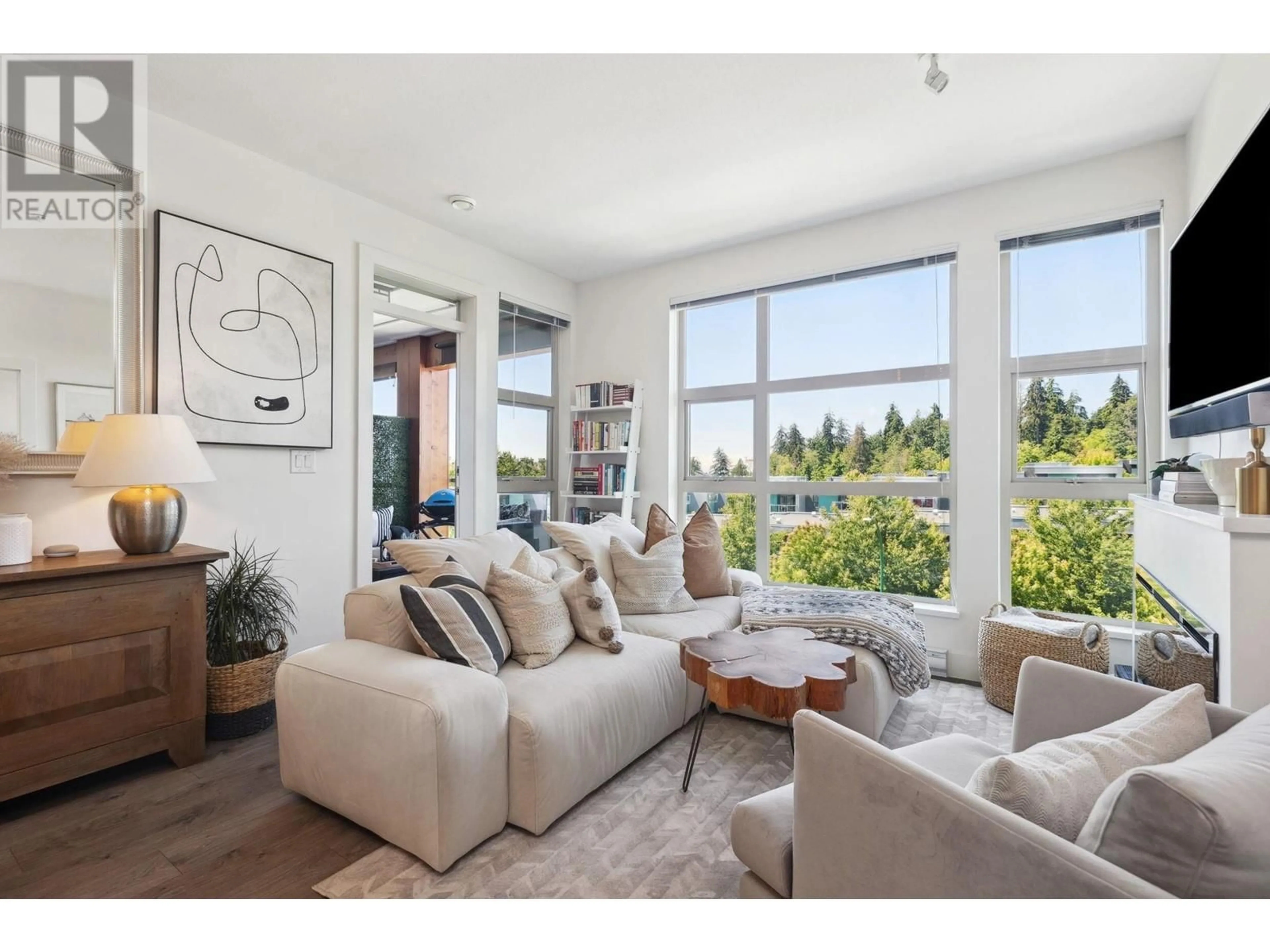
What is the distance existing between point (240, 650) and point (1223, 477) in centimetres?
362

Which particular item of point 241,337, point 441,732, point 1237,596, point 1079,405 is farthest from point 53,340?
point 1079,405

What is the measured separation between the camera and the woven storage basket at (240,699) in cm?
250

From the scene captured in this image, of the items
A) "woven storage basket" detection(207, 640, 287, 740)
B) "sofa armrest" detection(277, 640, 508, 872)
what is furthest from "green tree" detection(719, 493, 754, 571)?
"woven storage basket" detection(207, 640, 287, 740)

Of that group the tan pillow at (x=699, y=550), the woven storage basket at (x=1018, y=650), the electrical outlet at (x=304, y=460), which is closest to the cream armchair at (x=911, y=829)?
the woven storage basket at (x=1018, y=650)

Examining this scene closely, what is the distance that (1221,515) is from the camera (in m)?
1.48

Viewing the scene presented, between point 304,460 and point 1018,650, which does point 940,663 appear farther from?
point 304,460

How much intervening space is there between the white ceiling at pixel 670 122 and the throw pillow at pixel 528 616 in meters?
1.97

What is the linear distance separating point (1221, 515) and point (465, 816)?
6.91 ft

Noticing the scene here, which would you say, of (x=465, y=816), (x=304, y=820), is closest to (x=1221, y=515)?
(x=465, y=816)

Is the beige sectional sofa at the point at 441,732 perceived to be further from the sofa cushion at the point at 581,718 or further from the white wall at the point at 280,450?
the white wall at the point at 280,450

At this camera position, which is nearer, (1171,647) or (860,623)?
(1171,647)

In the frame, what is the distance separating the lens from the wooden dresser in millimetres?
1928

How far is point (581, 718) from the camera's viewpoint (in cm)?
194

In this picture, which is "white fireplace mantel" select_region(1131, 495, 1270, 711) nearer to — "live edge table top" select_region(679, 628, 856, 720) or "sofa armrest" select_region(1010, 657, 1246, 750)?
"sofa armrest" select_region(1010, 657, 1246, 750)
